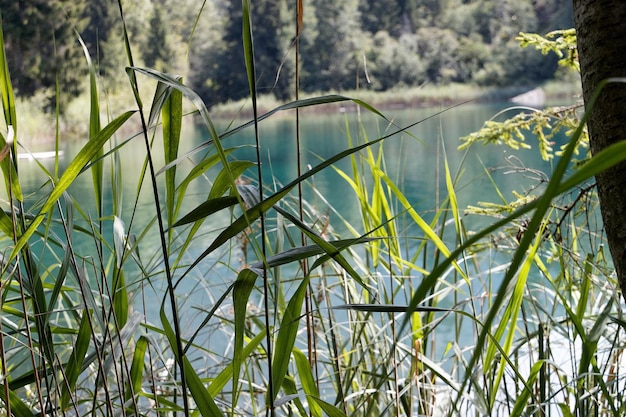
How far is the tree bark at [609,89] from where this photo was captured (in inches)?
16.1

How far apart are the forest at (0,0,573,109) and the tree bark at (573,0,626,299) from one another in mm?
14097

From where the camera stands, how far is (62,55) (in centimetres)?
1318

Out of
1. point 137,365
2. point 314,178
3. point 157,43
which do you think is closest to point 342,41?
point 157,43

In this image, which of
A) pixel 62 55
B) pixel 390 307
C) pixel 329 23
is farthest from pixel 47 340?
pixel 329 23

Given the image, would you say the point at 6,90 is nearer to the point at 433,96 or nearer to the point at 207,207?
the point at 207,207

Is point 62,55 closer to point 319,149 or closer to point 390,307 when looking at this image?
point 319,149

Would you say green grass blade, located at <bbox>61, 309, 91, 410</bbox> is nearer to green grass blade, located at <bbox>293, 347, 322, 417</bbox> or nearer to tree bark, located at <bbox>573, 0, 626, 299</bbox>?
green grass blade, located at <bbox>293, 347, 322, 417</bbox>

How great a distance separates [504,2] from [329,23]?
5.29 meters

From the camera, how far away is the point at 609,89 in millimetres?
410

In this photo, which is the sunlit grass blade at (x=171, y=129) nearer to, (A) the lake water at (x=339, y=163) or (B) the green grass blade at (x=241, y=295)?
(B) the green grass blade at (x=241, y=295)

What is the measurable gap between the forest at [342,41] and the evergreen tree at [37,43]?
0.43m

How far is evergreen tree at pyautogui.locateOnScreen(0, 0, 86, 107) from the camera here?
12.7 m

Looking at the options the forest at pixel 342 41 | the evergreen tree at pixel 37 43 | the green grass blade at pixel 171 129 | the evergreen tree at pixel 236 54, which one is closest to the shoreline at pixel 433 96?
the forest at pixel 342 41

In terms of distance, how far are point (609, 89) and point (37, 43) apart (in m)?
14.5
